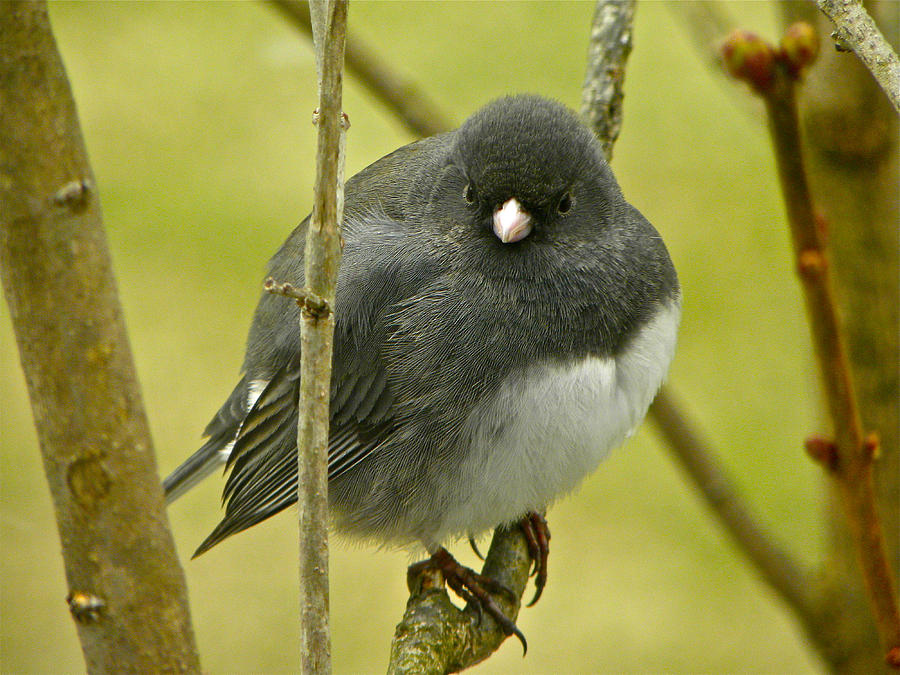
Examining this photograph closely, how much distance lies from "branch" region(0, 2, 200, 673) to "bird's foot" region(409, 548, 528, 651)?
3.59 ft

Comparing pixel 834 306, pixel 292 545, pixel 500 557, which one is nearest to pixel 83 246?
pixel 834 306

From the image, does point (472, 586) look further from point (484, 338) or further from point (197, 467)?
point (197, 467)

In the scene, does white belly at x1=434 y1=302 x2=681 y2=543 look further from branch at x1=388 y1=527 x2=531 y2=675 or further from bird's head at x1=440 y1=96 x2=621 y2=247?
bird's head at x1=440 y1=96 x2=621 y2=247

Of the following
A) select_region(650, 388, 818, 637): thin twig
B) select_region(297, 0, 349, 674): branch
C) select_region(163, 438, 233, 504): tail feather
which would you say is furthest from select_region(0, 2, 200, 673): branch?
select_region(650, 388, 818, 637): thin twig

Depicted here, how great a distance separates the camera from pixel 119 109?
14.0 feet

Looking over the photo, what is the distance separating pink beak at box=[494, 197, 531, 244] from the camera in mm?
1904

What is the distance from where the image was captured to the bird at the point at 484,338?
1.93m

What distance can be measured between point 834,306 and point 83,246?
1338 mm

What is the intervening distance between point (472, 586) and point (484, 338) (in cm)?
55

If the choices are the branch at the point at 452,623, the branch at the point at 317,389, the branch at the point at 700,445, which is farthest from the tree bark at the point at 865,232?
the branch at the point at 317,389

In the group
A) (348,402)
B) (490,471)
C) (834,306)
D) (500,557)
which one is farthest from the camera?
(500,557)

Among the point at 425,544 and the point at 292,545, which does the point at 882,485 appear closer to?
the point at 425,544

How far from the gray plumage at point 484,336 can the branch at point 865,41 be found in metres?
0.92

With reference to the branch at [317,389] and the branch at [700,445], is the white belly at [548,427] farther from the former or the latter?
the branch at [317,389]
